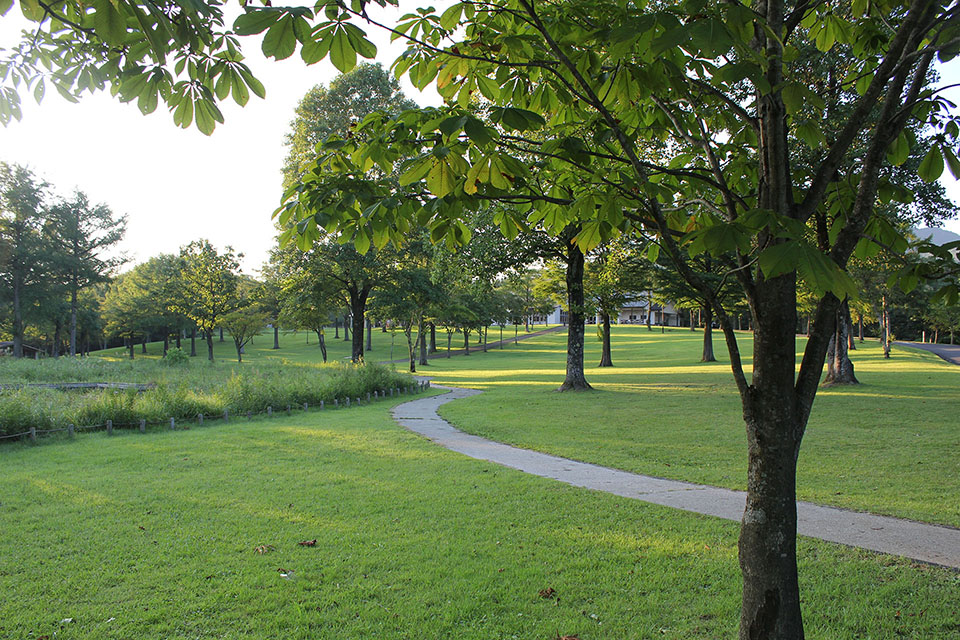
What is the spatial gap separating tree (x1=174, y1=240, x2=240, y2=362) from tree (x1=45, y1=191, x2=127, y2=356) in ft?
29.8

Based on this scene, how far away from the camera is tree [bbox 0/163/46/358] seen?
1535 inches

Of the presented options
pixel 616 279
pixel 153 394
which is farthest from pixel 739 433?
pixel 153 394

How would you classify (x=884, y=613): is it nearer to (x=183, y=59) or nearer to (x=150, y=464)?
(x=183, y=59)

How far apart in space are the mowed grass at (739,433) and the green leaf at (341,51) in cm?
691

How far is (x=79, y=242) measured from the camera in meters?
43.5

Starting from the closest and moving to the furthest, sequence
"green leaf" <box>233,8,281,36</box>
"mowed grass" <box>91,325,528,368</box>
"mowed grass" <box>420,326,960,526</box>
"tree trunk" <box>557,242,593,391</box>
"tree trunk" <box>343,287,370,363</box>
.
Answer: "green leaf" <box>233,8,281,36</box> < "mowed grass" <box>420,326,960,526</box> < "tree trunk" <box>557,242,593,391</box> < "tree trunk" <box>343,287,370,363</box> < "mowed grass" <box>91,325,528,368</box>

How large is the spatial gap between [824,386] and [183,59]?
21.8m

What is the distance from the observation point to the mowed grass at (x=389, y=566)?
354 cm

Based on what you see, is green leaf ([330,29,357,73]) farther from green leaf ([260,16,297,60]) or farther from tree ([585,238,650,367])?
tree ([585,238,650,367])

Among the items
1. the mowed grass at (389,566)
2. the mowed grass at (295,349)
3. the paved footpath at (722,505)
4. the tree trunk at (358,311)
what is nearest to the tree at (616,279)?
the paved footpath at (722,505)

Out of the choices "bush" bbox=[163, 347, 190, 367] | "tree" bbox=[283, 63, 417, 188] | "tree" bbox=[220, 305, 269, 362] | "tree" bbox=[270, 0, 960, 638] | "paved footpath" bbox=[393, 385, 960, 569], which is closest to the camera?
"tree" bbox=[270, 0, 960, 638]

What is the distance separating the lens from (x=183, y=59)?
6.43 ft

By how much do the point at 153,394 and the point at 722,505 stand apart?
1245 centimetres

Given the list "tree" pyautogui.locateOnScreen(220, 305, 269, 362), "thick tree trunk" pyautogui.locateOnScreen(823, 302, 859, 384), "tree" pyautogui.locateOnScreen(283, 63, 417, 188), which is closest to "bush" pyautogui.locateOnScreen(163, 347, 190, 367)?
"tree" pyautogui.locateOnScreen(220, 305, 269, 362)
